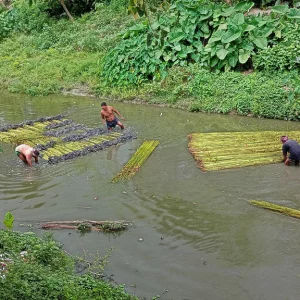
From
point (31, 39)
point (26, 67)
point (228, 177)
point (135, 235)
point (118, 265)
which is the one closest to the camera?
point (118, 265)

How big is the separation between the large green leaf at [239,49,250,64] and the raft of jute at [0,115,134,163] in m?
4.84

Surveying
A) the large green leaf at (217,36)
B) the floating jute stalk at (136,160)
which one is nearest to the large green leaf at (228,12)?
the large green leaf at (217,36)

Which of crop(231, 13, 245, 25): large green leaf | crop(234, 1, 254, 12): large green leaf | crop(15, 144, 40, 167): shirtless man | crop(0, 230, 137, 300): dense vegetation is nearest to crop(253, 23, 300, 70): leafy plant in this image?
crop(231, 13, 245, 25): large green leaf

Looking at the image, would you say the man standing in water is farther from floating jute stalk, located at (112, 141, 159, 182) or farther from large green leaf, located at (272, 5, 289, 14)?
large green leaf, located at (272, 5, 289, 14)

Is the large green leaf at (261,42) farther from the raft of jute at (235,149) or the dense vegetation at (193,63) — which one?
the raft of jute at (235,149)

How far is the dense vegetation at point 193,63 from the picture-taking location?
13.2m

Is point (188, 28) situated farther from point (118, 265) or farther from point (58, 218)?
point (118, 265)

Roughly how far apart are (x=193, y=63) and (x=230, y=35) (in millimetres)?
1770

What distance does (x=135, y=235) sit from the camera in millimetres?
6762

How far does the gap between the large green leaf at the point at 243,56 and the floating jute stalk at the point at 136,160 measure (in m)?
4.99

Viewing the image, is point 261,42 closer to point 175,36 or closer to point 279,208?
point 175,36

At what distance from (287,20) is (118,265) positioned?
35.9ft

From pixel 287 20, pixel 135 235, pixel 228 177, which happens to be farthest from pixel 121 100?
pixel 135 235

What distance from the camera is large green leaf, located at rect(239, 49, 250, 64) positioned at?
1408 cm
